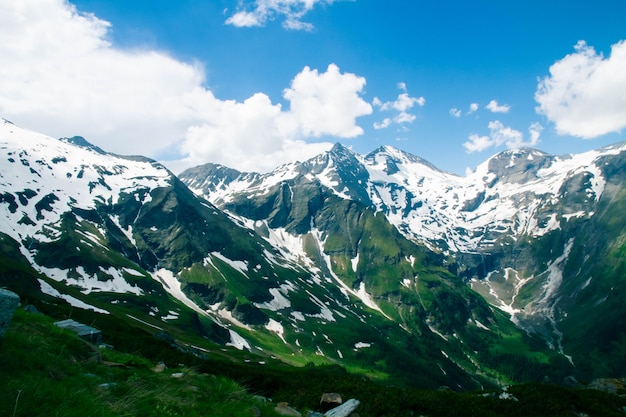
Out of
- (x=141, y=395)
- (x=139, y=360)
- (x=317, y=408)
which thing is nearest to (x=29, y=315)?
(x=139, y=360)

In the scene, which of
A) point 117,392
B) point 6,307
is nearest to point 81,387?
point 117,392

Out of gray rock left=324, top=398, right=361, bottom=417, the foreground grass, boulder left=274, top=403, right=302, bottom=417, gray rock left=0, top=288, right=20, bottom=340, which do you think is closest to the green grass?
the foreground grass

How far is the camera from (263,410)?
12.7 meters

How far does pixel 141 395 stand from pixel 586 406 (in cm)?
3151

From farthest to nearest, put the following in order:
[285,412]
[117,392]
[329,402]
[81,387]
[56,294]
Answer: [56,294] < [329,402] < [285,412] < [117,392] < [81,387]

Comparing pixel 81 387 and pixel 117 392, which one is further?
pixel 117 392

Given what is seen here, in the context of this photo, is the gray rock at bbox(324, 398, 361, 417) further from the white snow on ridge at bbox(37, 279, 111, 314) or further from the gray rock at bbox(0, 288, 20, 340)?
the white snow on ridge at bbox(37, 279, 111, 314)

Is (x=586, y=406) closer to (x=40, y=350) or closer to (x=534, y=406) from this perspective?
(x=534, y=406)

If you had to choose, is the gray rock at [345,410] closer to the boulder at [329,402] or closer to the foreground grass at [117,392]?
the foreground grass at [117,392]

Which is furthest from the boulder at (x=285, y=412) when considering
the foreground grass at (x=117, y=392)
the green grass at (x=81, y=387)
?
the green grass at (x=81, y=387)

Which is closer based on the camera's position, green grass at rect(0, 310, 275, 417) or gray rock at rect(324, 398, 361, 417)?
green grass at rect(0, 310, 275, 417)

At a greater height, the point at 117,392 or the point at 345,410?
the point at 117,392

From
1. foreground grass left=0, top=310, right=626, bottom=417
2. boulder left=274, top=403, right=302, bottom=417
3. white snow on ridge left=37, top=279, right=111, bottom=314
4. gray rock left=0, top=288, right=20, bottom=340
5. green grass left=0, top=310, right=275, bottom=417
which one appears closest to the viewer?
green grass left=0, top=310, right=275, bottom=417

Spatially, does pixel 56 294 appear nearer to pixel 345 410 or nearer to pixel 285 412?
pixel 345 410
